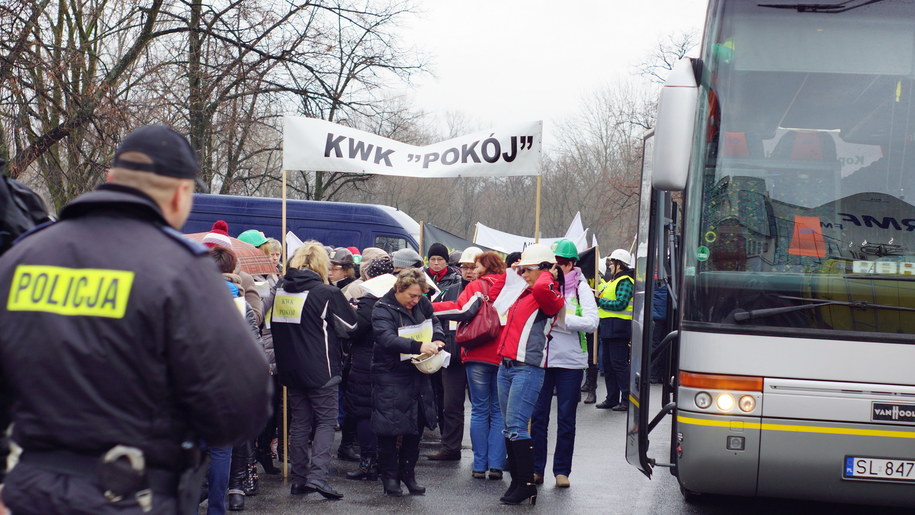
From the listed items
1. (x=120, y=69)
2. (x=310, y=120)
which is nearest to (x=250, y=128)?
(x=120, y=69)

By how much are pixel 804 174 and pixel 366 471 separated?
14.8ft

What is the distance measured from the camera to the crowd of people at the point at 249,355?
2.72m

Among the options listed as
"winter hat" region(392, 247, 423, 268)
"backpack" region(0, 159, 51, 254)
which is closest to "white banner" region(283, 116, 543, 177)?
Answer: "winter hat" region(392, 247, 423, 268)

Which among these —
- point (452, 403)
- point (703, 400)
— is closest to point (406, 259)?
point (452, 403)

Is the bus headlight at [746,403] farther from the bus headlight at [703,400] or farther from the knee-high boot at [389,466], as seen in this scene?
the knee-high boot at [389,466]

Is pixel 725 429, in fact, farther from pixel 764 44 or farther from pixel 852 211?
pixel 764 44

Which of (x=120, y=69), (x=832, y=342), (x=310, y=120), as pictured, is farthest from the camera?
(x=120, y=69)

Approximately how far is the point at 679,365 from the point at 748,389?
406mm

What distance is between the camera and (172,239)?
2.82 m

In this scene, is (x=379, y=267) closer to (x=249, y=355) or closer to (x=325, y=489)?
(x=325, y=489)

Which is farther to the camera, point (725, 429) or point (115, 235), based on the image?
point (725, 429)

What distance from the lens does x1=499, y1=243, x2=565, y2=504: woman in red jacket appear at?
7.44 m

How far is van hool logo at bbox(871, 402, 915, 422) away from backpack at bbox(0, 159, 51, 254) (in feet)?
13.9

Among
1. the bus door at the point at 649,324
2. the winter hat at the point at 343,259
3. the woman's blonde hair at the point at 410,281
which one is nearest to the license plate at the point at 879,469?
the bus door at the point at 649,324
